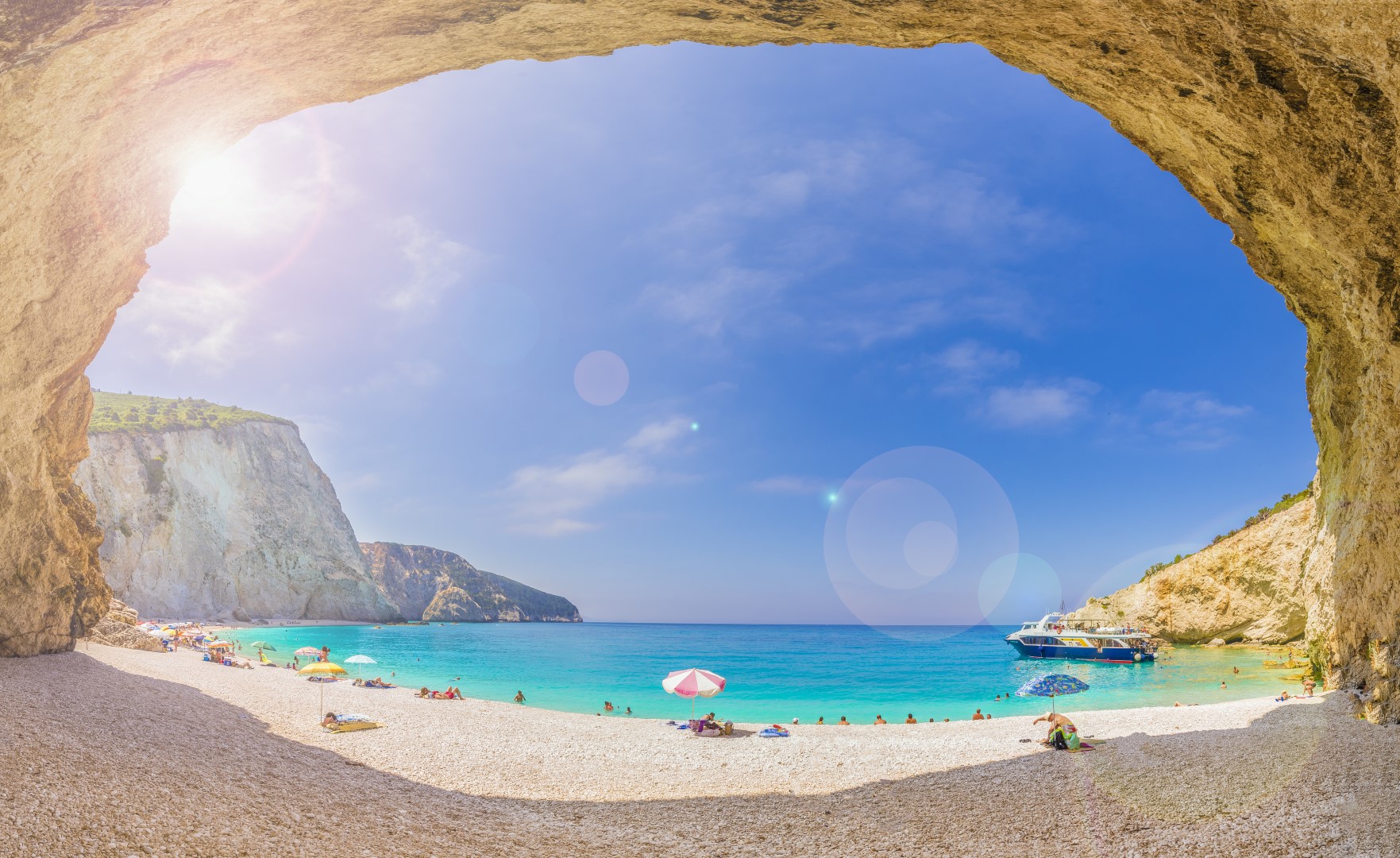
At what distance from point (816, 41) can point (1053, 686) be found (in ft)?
76.9

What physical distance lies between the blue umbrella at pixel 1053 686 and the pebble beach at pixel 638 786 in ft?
34.8

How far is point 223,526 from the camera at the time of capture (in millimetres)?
67000

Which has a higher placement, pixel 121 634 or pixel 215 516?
pixel 215 516

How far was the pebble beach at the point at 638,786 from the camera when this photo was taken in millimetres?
6926

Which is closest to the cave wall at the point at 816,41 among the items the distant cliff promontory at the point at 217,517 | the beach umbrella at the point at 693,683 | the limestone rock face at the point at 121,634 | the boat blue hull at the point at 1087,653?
the beach umbrella at the point at 693,683

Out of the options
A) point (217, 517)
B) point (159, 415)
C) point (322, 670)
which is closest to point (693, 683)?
point (322, 670)

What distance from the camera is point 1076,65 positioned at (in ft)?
30.2

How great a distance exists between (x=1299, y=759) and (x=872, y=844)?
751 cm

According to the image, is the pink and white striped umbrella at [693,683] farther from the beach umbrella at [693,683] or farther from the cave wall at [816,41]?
the cave wall at [816,41]

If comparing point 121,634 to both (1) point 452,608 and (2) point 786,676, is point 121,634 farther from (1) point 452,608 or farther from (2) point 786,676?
(1) point 452,608

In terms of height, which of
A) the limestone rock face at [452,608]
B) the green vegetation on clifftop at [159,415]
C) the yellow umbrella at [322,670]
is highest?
the green vegetation on clifftop at [159,415]

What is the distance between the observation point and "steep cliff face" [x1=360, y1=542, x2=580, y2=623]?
136 m

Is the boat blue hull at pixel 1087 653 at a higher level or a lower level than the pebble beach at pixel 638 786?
lower

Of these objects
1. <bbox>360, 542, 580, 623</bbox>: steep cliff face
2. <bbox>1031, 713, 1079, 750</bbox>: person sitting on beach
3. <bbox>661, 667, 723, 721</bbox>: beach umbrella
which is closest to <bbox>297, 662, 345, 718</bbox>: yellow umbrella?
<bbox>661, 667, 723, 721</bbox>: beach umbrella
